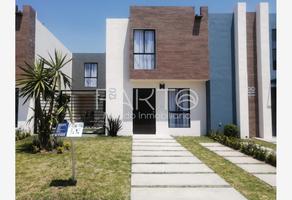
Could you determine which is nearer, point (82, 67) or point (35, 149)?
point (35, 149)

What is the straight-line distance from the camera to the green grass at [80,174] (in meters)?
4.64

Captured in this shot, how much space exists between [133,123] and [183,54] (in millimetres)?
4207

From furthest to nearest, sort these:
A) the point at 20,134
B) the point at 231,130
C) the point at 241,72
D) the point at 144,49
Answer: the point at 144,49, the point at 241,72, the point at 231,130, the point at 20,134

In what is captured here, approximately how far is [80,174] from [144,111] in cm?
767

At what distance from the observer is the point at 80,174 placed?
5.85 meters

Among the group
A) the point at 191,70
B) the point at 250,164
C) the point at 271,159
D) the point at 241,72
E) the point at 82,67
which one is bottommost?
the point at 250,164

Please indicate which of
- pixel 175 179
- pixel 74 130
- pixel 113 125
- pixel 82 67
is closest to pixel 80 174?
pixel 74 130

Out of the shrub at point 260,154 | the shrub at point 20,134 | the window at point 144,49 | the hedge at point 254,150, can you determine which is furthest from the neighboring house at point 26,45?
the shrub at point 260,154

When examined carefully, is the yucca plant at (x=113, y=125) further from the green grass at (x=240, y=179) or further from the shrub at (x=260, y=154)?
the shrub at (x=260, y=154)

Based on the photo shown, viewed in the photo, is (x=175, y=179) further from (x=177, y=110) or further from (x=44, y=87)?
(x=177, y=110)

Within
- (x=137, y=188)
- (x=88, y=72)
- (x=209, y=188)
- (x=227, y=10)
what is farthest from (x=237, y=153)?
(x=88, y=72)

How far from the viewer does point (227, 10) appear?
514 inches

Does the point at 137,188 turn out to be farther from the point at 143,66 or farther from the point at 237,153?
the point at 143,66
